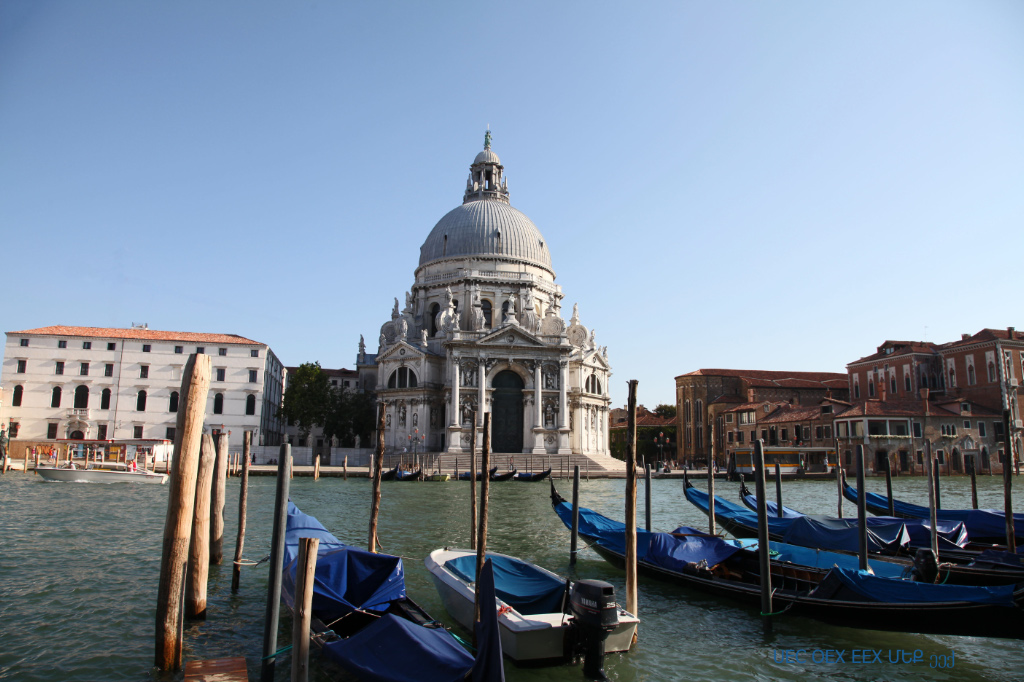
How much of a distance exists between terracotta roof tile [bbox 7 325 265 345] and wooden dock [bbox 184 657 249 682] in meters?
33.2

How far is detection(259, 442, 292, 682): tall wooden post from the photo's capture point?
5926 mm

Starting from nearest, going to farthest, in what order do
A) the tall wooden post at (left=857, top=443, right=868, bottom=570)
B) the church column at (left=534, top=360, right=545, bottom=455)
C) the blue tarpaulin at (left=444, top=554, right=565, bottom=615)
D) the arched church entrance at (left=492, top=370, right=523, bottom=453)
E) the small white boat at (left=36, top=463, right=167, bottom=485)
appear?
the blue tarpaulin at (left=444, top=554, right=565, bottom=615)
the tall wooden post at (left=857, top=443, right=868, bottom=570)
the small white boat at (left=36, top=463, right=167, bottom=485)
the church column at (left=534, top=360, right=545, bottom=455)
the arched church entrance at (left=492, top=370, right=523, bottom=453)

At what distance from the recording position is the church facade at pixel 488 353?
36469 millimetres

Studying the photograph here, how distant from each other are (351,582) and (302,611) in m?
1.75

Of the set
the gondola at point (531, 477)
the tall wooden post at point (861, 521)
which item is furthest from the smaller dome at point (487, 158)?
the tall wooden post at point (861, 521)

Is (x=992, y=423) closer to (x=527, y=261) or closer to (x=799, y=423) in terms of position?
(x=799, y=423)

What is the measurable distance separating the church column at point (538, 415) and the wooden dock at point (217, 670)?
29325mm

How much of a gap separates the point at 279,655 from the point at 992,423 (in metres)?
43.8

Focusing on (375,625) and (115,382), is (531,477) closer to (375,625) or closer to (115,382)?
(115,382)

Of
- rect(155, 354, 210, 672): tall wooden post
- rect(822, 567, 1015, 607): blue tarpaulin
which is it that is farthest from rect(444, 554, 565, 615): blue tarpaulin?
rect(822, 567, 1015, 607): blue tarpaulin

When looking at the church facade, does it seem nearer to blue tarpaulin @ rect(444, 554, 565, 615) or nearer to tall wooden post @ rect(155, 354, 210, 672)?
blue tarpaulin @ rect(444, 554, 565, 615)

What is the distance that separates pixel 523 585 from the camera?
24.6 ft

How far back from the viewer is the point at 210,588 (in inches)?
369

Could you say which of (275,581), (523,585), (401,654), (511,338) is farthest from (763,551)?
(511,338)
